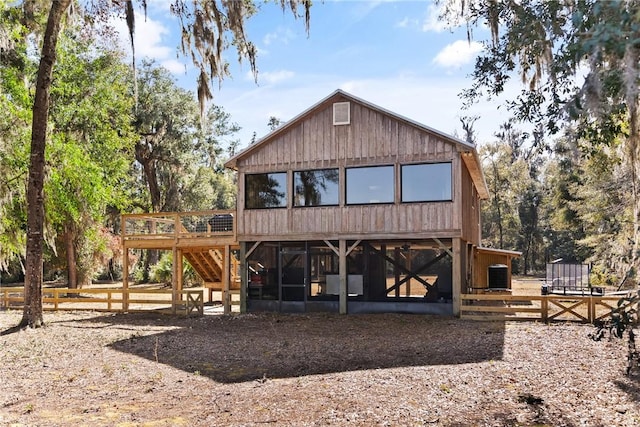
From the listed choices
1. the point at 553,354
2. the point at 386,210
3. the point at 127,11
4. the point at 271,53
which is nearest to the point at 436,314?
the point at 386,210

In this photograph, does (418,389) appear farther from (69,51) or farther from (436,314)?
(69,51)

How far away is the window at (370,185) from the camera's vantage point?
1672 cm

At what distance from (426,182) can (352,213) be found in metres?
2.29

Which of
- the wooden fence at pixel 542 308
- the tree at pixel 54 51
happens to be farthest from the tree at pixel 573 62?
the tree at pixel 54 51

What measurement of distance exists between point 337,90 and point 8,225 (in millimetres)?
12952

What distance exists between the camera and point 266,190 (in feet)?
59.1

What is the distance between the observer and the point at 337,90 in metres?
17.0

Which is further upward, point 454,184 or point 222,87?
point 222,87

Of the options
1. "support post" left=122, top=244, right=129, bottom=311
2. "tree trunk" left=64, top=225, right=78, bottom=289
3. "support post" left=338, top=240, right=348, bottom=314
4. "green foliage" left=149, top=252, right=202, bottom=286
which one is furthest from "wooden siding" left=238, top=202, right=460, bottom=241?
"green foliage" left=149, top=252, right=202, bottom=286

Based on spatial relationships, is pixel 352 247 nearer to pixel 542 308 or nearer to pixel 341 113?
pixel 341 113

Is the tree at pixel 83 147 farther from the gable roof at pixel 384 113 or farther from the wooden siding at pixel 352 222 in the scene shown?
the wooden siding at pixel 352 222

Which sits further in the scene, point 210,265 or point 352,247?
point 210,265

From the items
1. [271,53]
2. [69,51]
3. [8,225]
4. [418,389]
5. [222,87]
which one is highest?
[69,51]

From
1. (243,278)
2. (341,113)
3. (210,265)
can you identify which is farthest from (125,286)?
(341,113)
